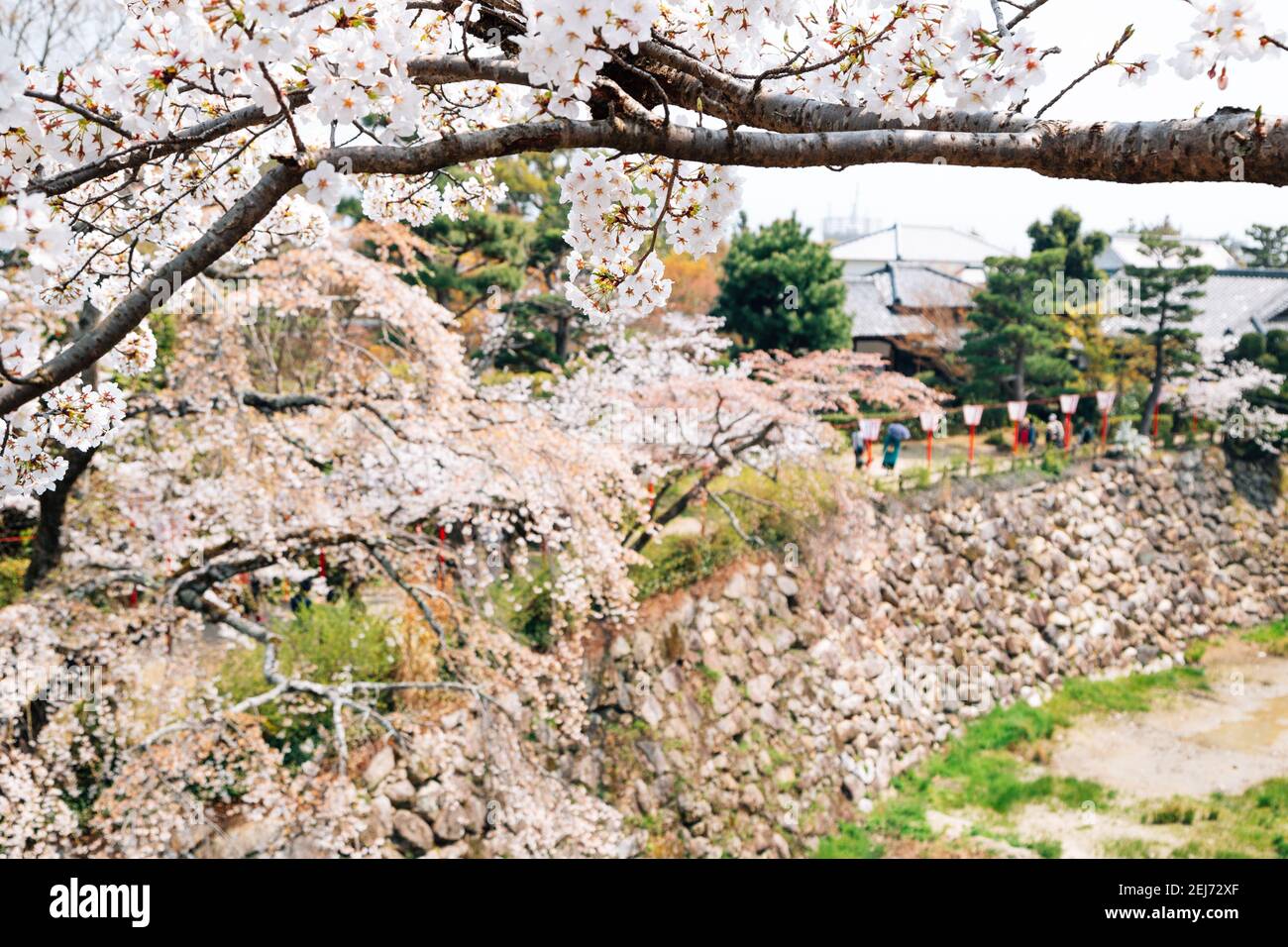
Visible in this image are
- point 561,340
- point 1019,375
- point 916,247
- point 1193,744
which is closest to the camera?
point 1193,744

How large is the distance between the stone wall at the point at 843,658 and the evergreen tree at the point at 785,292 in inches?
136

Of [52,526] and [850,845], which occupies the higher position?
[52,526]

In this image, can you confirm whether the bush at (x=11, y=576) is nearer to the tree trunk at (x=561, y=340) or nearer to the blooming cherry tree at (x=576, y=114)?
the blooming cherry tree at (x=576, y=114)

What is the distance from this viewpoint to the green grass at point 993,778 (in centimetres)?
940

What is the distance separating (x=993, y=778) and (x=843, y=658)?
2.12m

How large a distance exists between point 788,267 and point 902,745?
7.55 metres

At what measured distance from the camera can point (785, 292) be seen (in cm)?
1455

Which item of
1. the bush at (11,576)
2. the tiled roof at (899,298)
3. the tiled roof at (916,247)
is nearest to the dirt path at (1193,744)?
the tiled roof at (899,298)

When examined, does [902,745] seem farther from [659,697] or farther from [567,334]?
[567,334]

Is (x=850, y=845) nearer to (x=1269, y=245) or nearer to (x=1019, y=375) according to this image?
(x=1019, y=375)

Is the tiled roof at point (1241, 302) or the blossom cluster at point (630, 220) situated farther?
the tiled roof at point (1241, 302)

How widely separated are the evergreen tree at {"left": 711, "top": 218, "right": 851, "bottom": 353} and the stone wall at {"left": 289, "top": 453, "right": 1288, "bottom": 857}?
136 inches

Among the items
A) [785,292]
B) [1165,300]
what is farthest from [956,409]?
[1165,300]

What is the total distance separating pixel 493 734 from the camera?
6953 millimetres
